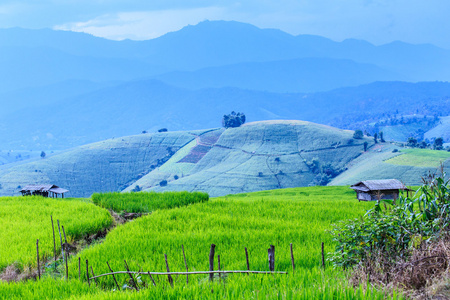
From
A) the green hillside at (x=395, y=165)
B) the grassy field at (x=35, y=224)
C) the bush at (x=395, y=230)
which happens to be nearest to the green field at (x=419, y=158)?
the green hillside at (x=395, y=165)

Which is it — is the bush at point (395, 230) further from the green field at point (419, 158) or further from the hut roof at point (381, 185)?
the green field at point (419, 158)

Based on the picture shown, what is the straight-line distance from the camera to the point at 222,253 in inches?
464

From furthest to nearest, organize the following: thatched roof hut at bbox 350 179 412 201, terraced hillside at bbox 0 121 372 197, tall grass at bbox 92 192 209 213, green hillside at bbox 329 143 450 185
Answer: terraced hillside at bbox 0 121 372 197 < green hillside at bbox 329 143 450 185 < thatched roof hut at bbox 350 179 412 201 < tall grass at bbox 92 192 209 213

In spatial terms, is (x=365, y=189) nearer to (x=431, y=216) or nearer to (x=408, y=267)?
(x=431, y=216)

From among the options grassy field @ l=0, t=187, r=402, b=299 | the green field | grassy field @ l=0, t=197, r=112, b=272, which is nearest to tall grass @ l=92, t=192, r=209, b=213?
grassy field @ l=0, t=197, r=112, b=272

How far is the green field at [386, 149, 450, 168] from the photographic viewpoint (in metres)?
112

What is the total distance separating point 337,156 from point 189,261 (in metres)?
153

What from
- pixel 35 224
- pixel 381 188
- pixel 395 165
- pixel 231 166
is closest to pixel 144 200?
pixel 35 224

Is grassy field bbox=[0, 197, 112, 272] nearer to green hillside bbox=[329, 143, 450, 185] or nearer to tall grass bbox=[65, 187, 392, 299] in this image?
tall grass bbox=[65, 187, 392, 299]

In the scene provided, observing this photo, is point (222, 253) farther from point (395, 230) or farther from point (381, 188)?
Result: point (381, 188)

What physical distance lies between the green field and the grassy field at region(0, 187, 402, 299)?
101422 mm

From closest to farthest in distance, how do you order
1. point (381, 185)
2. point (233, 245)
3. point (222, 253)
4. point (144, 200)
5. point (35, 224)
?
point (222, 253), point (233, 245), point (35, 224), point (144, 200), point (381, 185)

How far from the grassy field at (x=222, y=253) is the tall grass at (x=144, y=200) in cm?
186

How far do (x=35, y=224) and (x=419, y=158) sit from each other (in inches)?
4606
